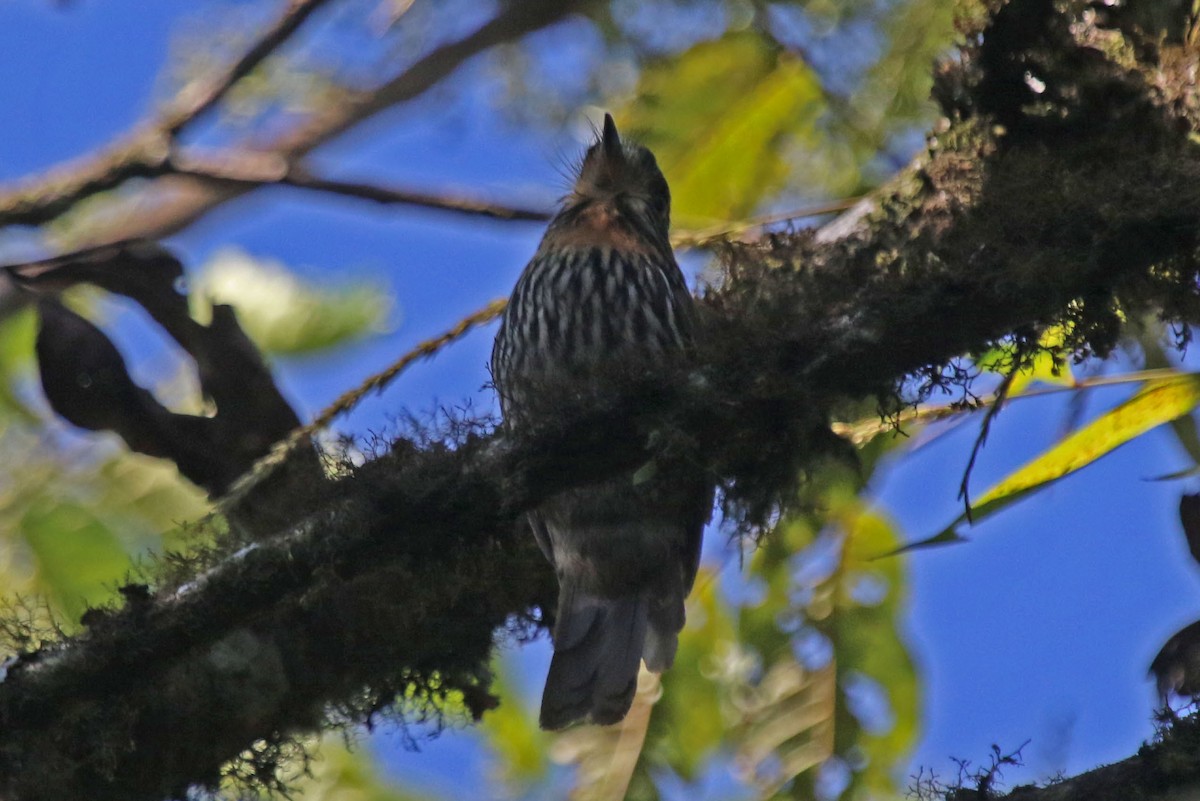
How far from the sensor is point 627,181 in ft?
13.1

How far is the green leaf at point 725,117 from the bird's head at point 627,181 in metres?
0.06

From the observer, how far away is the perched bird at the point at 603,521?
10.6 ft

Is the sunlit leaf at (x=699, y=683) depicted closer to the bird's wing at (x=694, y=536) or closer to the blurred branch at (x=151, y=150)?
the bird's wing at (x=694, y=536)

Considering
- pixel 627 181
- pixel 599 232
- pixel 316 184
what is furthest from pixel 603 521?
pixel 627 181

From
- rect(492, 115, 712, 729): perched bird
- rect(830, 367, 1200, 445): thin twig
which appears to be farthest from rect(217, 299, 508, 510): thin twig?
rect(830, 367, 1200, 445): thin twig

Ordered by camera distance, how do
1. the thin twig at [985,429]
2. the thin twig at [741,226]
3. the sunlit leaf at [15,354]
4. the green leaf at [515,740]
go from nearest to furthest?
the thin twig at [985,429], the thin twig at [741,226], the sunlit leaf at [15,354], the green leaf at [515,740]

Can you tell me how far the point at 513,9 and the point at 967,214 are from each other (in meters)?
2.20

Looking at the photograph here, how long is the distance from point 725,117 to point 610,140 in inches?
12.5

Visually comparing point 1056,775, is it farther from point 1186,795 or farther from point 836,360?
point 836,360

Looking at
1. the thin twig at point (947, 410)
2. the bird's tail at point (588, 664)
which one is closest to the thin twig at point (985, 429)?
the thin twig at point (947, 410)

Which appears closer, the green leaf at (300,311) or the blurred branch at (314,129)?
the blurred branch at (314,129)

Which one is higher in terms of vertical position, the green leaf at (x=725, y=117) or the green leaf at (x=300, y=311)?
the green leaf at (x=300, y=311)

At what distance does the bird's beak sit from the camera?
3.92 m

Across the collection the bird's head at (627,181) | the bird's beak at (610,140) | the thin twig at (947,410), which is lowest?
the thin twig at (947,410)
